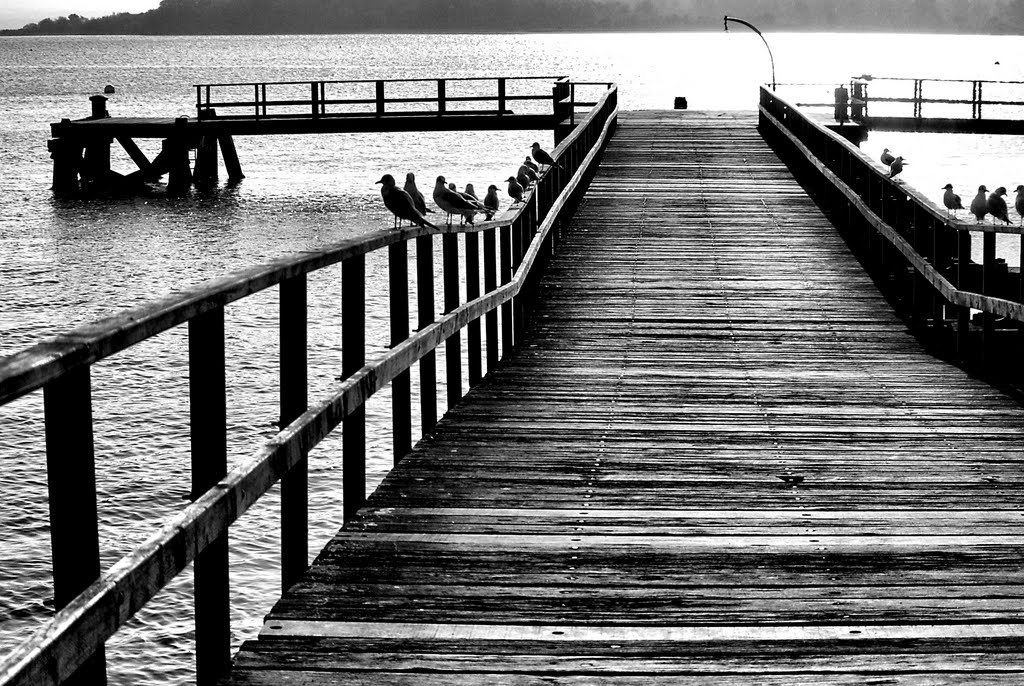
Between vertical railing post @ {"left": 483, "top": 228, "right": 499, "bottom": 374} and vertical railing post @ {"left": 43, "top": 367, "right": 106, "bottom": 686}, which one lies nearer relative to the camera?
vertical railing post @ {"left": 43, "top": 367, "right": 106, "bottom": 686}

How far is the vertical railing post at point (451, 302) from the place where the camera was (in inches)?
305

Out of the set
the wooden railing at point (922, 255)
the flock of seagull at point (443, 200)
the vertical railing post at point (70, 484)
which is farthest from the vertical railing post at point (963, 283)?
the vertical railing post at point (70, 484)

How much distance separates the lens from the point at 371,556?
4828mm

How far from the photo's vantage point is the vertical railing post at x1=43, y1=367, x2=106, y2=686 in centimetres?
275

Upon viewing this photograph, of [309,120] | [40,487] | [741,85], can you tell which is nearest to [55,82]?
[741,85]

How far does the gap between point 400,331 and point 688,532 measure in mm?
1762

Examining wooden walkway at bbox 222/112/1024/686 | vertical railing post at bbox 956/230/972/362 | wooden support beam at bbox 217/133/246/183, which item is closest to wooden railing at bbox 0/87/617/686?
wooden walkway at bbox 222/112/1024/686

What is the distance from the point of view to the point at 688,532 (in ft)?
17.0

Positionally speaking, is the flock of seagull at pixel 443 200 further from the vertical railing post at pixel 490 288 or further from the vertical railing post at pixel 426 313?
the vertical railing post at pixel 490 288

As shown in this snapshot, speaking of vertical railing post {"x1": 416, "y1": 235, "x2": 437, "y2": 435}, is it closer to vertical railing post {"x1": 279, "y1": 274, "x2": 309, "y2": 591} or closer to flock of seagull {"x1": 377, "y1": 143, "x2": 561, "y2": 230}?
flock of seagull {"x1": 377, "y1": 143, "x2": 561, "y2": 230}

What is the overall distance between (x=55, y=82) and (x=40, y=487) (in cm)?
17794

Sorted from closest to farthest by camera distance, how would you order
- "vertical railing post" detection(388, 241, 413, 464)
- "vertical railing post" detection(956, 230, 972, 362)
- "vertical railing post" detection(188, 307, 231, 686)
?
1. "vertical railing post" detection(188, 307, 231, 686)
2. "vertical railing post" detection(388, 241, 413, 464)
3. "vertical railing post" detection(956, 230, 972, 362)

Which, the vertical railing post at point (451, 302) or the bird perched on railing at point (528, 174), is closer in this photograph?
the vertical railing post at point (451, 302)

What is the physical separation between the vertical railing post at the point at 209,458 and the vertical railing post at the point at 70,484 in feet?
2.36
